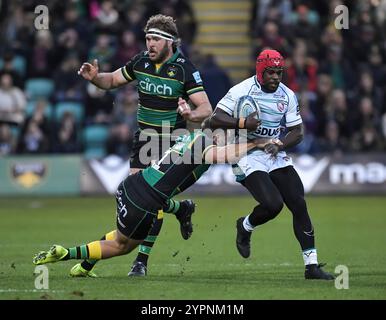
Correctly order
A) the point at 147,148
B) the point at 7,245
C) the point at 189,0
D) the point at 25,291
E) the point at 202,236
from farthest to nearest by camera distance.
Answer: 1. the point at 189,0
2. the point at 202,236
3. the point at 7,245
4. the point at 147,148
5. the point at 25,291

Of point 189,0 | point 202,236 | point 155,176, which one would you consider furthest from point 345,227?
point 189,0

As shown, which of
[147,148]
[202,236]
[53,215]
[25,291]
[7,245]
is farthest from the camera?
→ [53,215]

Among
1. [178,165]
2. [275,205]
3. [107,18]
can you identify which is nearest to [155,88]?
[178,165]

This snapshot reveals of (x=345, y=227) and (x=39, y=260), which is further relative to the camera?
(x=345, y=227)

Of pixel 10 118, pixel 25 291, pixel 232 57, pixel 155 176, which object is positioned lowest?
pixel 25 291

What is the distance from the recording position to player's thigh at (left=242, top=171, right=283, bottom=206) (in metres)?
10.7

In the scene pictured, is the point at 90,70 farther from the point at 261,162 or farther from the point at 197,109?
the point at 261,162

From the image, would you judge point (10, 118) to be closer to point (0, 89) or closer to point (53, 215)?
point (0, 89)

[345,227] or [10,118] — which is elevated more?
[10,118]

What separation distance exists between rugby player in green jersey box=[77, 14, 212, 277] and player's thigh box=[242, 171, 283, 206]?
0.90 metres

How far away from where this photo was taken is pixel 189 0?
1028 inches

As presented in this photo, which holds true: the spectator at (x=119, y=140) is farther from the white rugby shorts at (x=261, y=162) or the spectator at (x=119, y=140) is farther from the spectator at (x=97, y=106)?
the white rugby shorts at (x=261, y=162)

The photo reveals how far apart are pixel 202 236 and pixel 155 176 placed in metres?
5.53

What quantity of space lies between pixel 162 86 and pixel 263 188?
5.25 ft
